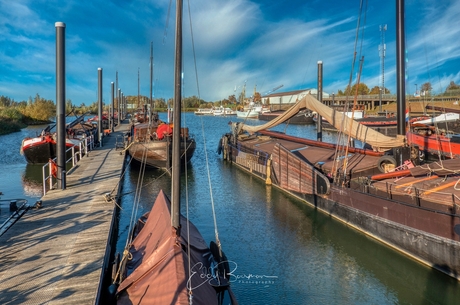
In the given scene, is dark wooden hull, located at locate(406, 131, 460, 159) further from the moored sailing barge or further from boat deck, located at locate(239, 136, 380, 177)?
the moored sailing barge

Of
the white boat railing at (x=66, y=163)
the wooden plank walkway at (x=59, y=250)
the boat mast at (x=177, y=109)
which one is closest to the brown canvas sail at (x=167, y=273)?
the boat mast at (x=177, y=109)

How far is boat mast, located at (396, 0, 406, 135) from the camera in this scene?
16.3 metres

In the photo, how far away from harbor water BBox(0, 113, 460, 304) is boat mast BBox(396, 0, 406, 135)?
5.50m

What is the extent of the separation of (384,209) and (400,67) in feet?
23.9

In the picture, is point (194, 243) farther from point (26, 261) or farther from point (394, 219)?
point (394, 219)

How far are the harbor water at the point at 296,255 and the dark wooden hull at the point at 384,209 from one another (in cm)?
40

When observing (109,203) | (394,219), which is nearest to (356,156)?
(394,219)

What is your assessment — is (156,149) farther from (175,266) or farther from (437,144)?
(437,144)

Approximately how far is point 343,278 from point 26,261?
8200 mm

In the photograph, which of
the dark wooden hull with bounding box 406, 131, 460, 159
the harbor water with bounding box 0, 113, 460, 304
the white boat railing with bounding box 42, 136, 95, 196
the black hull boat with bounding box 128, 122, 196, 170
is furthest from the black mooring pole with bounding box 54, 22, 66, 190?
the dark wooden hull with bounding box 406, 131, 460, 159

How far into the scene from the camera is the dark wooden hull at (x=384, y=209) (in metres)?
10.0

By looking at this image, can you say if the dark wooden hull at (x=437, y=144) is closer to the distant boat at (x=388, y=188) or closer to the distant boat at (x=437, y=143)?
the distant boat at (x=437, y=143)

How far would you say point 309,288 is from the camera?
10070mm

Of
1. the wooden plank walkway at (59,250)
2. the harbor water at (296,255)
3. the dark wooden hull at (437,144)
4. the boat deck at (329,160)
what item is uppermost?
the dark wooden hull at (437,144)
